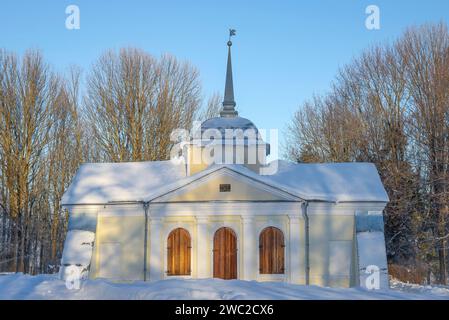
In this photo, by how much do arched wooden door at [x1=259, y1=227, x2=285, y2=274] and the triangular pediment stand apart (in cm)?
127

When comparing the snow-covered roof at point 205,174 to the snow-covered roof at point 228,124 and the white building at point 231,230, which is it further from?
the snow-covered roof at point 228,124

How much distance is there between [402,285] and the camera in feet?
78.4

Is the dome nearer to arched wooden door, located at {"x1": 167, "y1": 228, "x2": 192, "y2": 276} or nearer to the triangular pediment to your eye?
the triangular pediment

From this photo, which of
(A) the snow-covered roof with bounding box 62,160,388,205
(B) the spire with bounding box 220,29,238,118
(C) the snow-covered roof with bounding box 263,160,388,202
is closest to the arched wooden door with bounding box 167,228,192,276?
(A) the snow-covered roof with bounding box 62,160,388,205

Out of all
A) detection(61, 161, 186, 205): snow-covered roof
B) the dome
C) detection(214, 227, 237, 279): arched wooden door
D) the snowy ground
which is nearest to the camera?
the snowy ground

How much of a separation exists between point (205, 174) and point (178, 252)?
296 centimetres

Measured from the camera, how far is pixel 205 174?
21578mm

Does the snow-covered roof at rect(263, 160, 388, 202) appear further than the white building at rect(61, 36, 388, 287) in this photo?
Yes

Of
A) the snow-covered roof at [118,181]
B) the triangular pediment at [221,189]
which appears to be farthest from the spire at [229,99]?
the triangular pediment at [221,189]

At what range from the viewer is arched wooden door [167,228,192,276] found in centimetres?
2153

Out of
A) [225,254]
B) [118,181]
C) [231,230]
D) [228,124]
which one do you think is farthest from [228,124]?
[225,254]

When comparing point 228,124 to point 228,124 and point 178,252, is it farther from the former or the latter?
point 178,252
